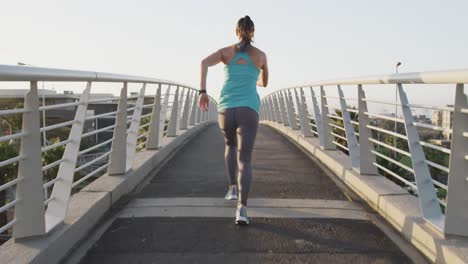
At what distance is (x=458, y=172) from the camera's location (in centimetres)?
363

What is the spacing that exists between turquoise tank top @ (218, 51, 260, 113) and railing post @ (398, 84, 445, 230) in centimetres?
135

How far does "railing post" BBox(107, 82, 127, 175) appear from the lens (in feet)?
19.6

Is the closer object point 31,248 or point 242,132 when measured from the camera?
point 31,248

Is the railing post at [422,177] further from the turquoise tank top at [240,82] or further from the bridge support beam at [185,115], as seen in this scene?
the bridge support beam at [185,115]

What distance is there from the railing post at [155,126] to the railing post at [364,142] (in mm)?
3633

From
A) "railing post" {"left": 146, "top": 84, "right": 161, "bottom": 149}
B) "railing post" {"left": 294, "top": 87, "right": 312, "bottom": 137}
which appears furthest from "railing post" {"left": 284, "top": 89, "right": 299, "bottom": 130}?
"railing post" {"left": 146, "top": 84, "right": 161, "bottom": 149}

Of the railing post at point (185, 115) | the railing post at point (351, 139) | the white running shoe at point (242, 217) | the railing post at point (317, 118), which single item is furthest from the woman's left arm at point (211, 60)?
the railing post at point (185, 115)

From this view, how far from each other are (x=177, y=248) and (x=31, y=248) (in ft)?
3.59

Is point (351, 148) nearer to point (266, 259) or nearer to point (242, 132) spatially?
point (242, 132)

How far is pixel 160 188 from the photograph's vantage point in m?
6.22

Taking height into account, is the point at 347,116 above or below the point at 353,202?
above

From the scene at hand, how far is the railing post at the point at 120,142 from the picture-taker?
596cm

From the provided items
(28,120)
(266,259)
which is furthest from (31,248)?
(266,259)

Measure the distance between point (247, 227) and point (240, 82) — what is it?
4.33 feet
